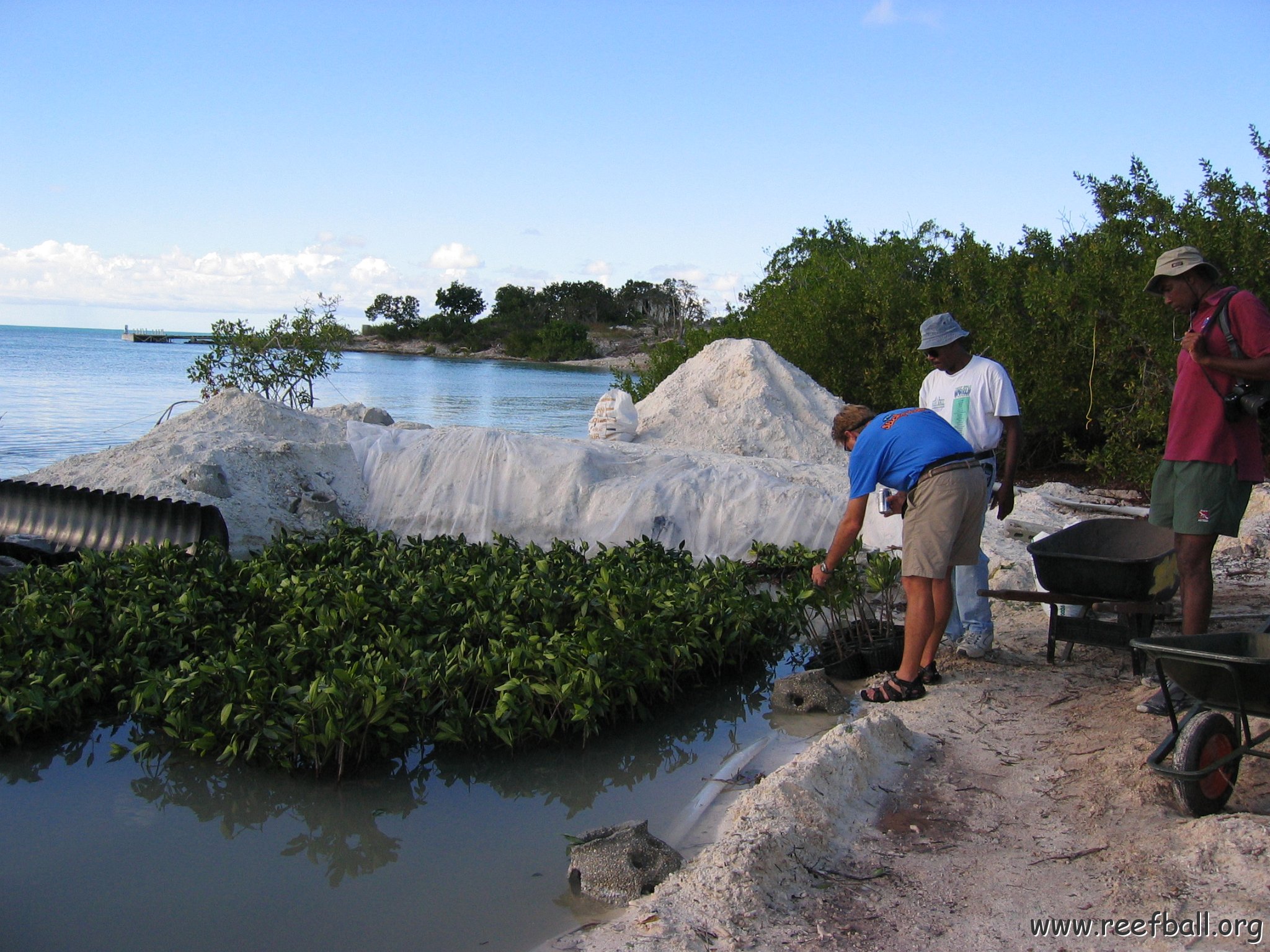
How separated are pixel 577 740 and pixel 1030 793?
2.16 meters

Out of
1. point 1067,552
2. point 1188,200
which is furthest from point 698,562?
point 1188,200

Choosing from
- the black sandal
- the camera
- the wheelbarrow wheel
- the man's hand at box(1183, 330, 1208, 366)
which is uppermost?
the man's hand at box(1183, 330, 1208, 366)

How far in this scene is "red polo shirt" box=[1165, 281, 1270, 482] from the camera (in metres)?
4.19

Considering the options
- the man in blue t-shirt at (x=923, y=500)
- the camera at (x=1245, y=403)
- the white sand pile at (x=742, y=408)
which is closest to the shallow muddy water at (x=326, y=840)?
the man in blue t-shirt at (x=923, y=500)

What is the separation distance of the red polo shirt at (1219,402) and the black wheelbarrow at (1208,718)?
115cm

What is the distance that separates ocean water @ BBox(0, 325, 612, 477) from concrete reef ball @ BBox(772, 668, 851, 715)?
8.22 meters

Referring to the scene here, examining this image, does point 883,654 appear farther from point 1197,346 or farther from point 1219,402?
point 1197,346

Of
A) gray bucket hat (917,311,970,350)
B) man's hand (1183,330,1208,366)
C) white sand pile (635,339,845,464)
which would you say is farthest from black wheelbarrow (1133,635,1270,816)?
white sand pile (635,339,845,464)

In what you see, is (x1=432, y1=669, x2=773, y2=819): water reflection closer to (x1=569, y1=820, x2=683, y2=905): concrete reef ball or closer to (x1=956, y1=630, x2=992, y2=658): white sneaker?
(x1=569, y1=820, x2=683, y2=905): concrete reef ball

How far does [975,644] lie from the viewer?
5492mm

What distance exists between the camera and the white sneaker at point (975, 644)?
548 centimetres

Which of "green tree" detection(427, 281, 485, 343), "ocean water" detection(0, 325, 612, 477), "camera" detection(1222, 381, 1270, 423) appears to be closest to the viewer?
"camera" detection(1222, 381, 1270, 423)

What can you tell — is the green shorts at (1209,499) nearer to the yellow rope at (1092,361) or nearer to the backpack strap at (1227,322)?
the backpack strap at (1227,322)

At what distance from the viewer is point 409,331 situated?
82562mm
